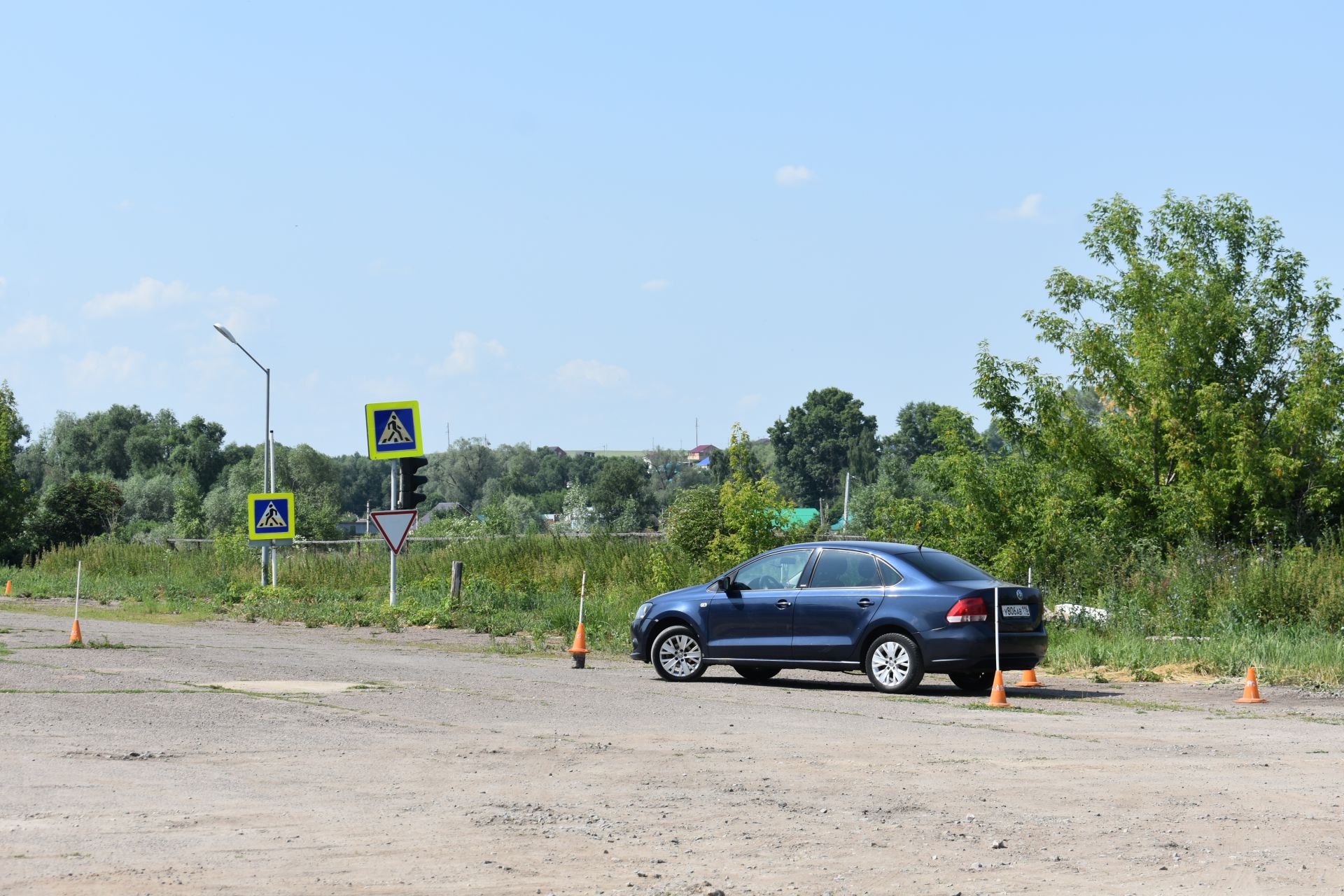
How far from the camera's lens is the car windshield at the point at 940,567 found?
16047mm

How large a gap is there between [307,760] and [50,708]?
4.10 meters

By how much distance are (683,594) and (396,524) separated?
11.9m

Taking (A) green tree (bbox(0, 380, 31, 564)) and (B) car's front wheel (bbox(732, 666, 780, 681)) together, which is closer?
(B) car's front wheel (bbox(732, 666, 780, 681))

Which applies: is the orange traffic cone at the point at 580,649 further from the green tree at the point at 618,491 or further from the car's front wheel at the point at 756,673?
the green tree at the point at 618,491

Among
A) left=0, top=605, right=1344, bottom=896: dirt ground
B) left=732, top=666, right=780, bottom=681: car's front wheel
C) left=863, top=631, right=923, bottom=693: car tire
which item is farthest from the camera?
left=732, top=666, right=780, bottom=681: car's front wheel

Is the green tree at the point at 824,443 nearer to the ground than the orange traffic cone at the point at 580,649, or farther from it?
farther from it

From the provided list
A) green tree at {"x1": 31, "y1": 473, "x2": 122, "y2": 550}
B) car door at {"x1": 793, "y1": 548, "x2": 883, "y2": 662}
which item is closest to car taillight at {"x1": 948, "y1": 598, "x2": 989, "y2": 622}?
car door at {"x1": 793, "y1": 548, "x2": 883, "y2": 662}

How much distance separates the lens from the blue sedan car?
1559cm

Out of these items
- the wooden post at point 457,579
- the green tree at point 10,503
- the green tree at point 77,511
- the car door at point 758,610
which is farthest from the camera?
the green tree at point 77,511

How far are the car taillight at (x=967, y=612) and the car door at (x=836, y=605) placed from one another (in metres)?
0.86

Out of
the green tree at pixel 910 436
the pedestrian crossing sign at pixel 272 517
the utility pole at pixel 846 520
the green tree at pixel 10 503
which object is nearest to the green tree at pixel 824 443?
the green tree at pixel 910 436

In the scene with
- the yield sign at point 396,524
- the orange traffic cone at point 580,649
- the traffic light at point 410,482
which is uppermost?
the traffic light at point 410,482

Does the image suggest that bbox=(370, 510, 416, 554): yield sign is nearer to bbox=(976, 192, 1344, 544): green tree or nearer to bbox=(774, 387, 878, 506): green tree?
bbox=(976, 192, 1344, 544): green tree

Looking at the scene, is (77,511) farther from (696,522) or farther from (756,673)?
(756,673)
